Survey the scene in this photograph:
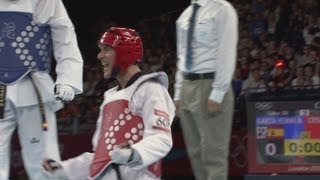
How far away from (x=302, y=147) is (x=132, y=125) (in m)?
4.16

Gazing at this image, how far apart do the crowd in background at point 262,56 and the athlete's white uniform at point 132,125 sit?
14.9ft

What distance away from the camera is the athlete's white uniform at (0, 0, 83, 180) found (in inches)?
166

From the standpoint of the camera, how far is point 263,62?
9945mm

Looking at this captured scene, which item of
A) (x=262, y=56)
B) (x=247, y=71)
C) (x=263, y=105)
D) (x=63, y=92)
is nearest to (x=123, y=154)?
(x=63, y=92)

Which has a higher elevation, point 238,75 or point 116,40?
point 116,40

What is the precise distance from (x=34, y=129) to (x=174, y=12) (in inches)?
432

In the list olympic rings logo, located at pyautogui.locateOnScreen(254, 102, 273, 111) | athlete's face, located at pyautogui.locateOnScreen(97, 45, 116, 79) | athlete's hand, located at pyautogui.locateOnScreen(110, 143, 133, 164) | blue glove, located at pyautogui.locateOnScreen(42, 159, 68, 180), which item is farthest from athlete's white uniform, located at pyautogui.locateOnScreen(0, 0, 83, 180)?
olympic rings logo, located at pyautogui.locateOnScreen(254, 102, 273, 111)

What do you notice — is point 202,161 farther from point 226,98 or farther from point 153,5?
point 153,5

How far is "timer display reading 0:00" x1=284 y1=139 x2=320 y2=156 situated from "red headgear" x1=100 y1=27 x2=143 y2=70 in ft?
13.2

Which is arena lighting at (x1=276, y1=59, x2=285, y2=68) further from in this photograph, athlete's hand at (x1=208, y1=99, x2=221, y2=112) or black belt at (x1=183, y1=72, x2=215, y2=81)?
athlete's hand at (x1=208, y1=99, x2=221, y2=112)

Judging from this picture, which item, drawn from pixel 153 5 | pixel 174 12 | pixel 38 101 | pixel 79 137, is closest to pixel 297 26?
pixel 79 137

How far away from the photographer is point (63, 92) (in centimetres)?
416

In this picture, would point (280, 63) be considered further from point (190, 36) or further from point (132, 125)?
Answer: point (132, 125)

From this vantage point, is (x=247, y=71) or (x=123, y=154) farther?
(x=247, y=71)
